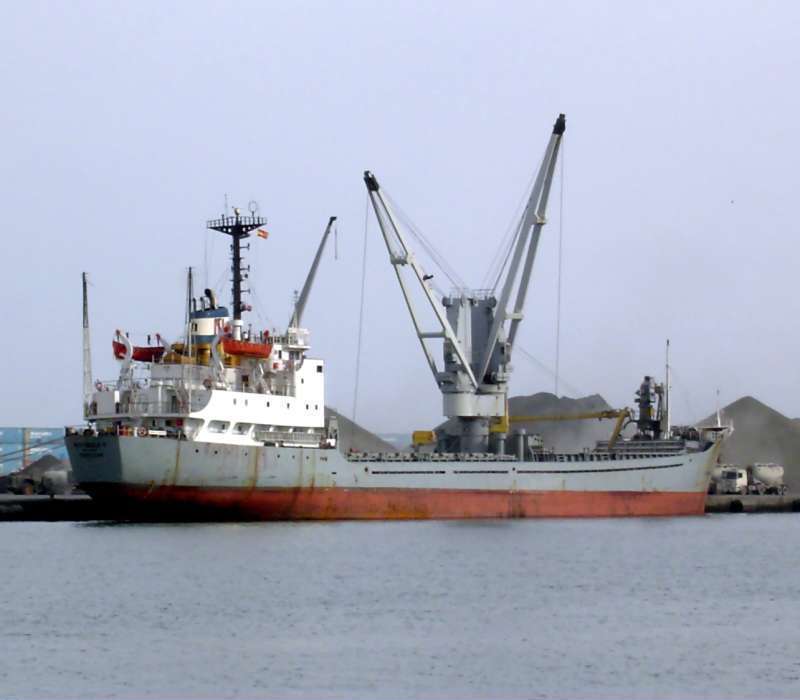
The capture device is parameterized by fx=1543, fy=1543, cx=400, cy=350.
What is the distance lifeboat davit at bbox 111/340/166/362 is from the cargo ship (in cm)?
4

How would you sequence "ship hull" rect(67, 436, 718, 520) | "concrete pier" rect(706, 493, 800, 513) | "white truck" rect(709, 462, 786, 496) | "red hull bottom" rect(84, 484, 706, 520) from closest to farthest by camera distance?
"ship hull" rect(67, 436, 718, 520), "red hull bottom" rect(84, 484, 706, 520), "concrete pier" rect(706, 493, 800, 513), "white truck" rect(709, 462, 786, 496)

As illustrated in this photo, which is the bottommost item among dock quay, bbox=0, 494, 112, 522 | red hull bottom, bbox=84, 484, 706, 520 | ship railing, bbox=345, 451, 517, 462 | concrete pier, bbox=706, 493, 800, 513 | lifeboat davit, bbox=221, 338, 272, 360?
concrete pier, bbox=706, 493, 800, 513

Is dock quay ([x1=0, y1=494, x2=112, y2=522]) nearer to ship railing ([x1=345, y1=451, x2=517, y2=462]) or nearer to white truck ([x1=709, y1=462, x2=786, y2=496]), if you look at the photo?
ship railing ([x1=345, y1=451, x2=517, y2=462])

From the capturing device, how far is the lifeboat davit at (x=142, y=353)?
158ft

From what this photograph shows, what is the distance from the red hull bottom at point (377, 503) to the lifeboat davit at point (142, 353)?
191 inches

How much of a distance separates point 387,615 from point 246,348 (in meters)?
21.0

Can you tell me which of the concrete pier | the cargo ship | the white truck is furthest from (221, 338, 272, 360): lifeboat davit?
the white truck

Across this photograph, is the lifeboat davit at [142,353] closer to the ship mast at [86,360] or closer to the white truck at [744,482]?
the ship mast at [86,360]

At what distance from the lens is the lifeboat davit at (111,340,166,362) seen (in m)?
48.2

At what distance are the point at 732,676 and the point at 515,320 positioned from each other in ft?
105

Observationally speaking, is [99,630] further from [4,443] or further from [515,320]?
[4,443]

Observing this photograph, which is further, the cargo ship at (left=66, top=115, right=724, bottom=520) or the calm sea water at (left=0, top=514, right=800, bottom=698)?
the cargo ship at (left=66, top=115, right=724, bottom=520)

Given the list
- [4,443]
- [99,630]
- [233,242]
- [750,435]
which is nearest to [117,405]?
[233,242]

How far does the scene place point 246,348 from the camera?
1917 inches
